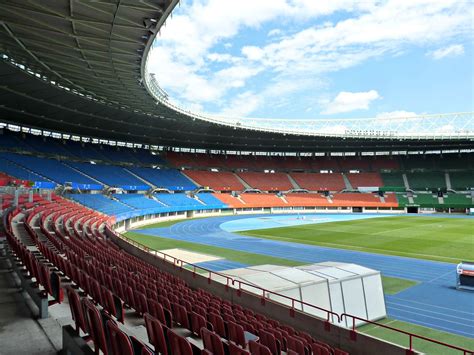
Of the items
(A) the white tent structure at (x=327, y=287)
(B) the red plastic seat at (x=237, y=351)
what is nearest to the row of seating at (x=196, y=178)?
(A) the white tent structure at (x=327, y=287)

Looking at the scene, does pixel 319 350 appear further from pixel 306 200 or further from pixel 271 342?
pixel 306 200

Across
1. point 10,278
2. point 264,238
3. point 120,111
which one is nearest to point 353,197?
point 264,238

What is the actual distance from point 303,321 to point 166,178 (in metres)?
54.0

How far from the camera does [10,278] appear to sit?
29.6 ft

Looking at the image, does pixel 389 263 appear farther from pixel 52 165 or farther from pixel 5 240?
pixel 52 165

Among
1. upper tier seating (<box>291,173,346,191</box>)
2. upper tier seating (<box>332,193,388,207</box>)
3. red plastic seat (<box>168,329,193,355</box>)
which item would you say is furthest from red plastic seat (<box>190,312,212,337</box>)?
upper tier seating (<box>291,173,346,191</box>)

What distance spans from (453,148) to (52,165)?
7112 centimetres

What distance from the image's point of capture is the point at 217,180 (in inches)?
2776

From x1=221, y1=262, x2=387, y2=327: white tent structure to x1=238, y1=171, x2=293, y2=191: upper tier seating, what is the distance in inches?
2362

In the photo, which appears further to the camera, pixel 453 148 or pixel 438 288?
pixel 453 148

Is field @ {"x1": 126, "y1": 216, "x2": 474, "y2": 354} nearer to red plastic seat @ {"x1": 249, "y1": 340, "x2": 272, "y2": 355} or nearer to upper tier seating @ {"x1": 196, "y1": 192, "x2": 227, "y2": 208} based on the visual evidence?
red plastic seat @ {"x1": 249, "y1": 340, "x2": 272, "y2": 355}

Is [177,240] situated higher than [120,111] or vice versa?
[120,111]

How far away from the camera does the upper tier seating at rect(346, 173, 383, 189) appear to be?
7688cm

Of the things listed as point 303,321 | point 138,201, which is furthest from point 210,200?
point 303,321
